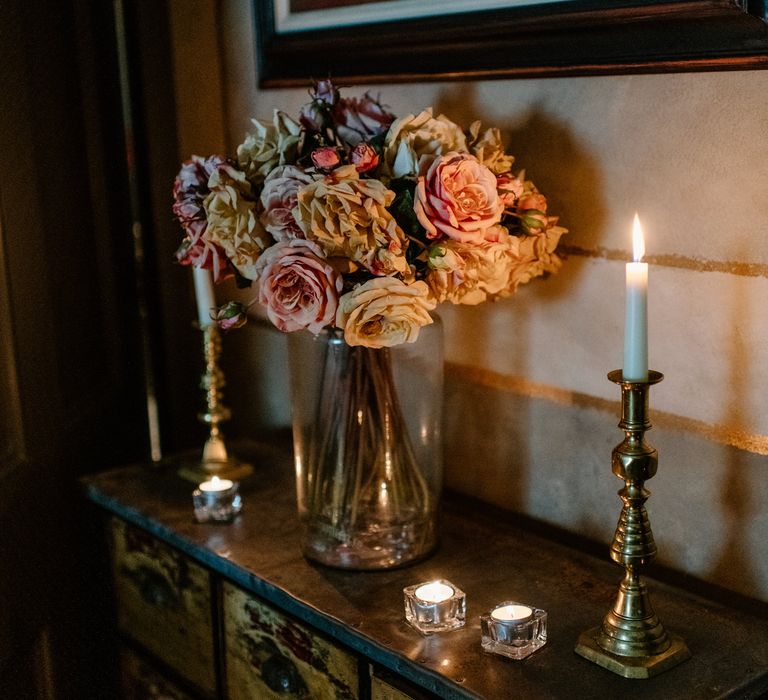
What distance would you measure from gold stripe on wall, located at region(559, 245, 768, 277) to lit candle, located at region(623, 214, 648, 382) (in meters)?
0.19

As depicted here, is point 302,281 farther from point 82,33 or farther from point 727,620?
point 82,33

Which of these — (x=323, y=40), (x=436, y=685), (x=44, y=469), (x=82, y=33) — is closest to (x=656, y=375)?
(x=436, y=685)

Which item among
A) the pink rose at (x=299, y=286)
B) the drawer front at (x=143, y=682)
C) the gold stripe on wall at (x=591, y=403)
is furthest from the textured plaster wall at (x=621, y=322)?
the drawer front at (x=143, y=682)

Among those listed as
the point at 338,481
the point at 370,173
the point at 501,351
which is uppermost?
the point at 370,173

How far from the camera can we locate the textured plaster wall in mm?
1040

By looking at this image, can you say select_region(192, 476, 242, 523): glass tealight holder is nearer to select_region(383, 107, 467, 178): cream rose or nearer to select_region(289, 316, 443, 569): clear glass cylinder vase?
select_region(289, 316, 443, 569): clear glass cylinder vase

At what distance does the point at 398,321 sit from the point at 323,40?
60cm

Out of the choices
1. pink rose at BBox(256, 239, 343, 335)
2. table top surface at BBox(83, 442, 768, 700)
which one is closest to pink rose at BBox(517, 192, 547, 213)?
pink rose at BBox(256, 239, 343, 335)

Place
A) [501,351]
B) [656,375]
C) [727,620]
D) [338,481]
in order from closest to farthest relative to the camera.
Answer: [656,375] → [727,620] → [338,481] → [501,351]

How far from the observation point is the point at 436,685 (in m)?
0.94

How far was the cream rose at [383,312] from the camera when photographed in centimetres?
100

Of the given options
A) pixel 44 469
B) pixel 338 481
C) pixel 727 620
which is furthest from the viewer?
pixel 44 469

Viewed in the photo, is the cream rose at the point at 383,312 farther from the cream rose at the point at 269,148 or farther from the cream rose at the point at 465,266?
the cream rose at the point at 269,148

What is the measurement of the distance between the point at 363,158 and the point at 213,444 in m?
0.64
